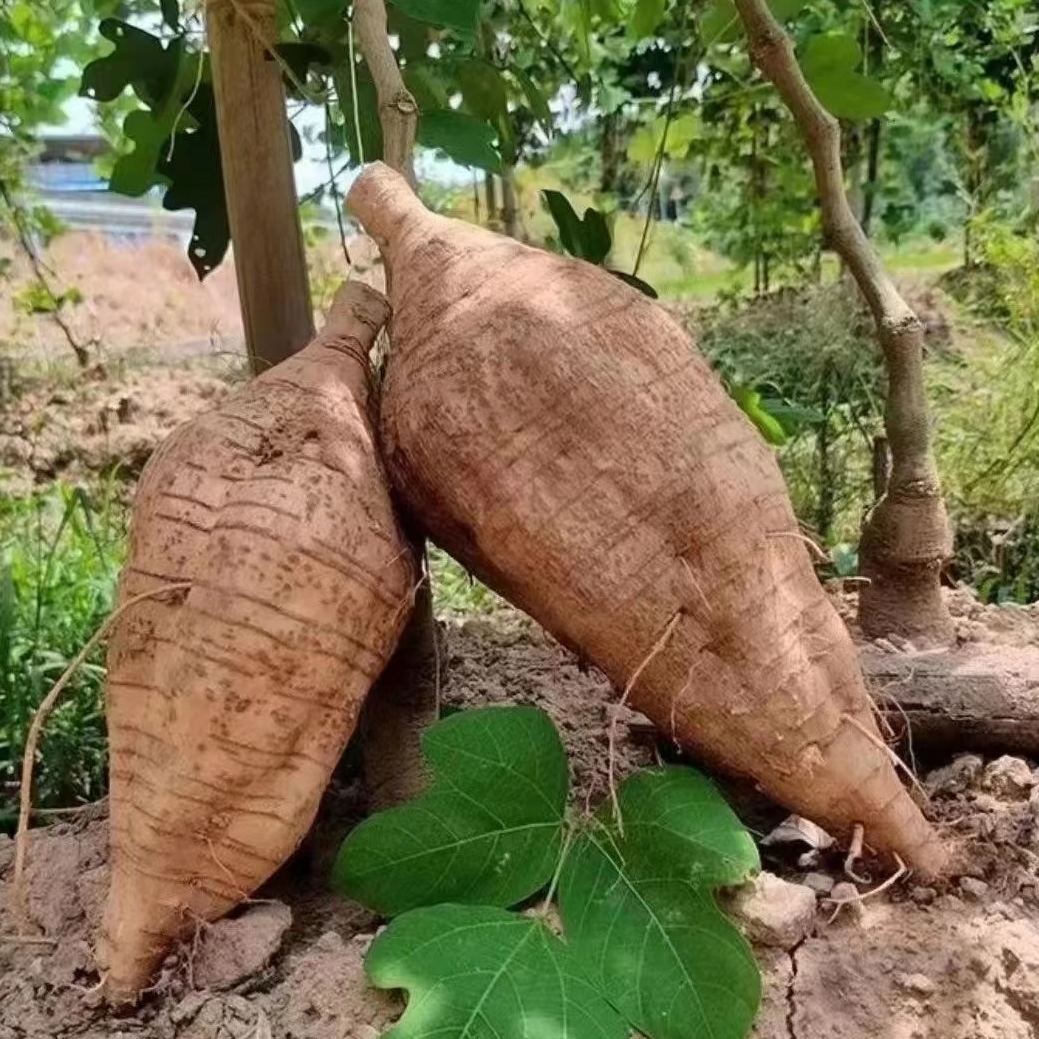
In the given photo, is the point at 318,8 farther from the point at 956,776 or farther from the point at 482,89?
the point at 956,776

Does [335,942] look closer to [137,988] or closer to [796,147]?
[137,988]

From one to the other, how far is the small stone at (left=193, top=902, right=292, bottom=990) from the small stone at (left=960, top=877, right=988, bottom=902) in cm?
49

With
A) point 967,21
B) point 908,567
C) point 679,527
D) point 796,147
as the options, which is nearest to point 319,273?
point 796,147

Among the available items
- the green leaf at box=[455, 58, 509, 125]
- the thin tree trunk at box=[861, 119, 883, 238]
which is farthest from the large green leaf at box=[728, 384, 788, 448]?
the thin tree trunk at box=[861, 119, 883, 238]

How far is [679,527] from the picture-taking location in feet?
2.89

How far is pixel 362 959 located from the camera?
2.74 feet

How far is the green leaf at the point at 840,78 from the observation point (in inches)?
52.0

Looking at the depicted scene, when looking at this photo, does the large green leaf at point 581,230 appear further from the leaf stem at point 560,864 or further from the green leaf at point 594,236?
the leaf stem at point 560,864

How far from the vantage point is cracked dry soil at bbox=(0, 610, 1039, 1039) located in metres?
0.81

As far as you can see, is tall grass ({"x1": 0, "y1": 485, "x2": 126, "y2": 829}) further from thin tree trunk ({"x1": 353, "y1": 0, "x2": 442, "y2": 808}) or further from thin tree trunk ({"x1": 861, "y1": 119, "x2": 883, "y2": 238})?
thin tree trunk ({"x1": 861, "y1": 119, "x2": 883, "y2": 238})

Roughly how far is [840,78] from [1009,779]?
75 centimetres

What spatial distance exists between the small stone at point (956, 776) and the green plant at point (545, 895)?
Answer: 27 cm

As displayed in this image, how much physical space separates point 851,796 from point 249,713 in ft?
1.42

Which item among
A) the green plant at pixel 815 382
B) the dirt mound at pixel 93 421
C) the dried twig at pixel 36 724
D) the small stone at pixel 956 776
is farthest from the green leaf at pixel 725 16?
the dirt mound at pixel 93 421
